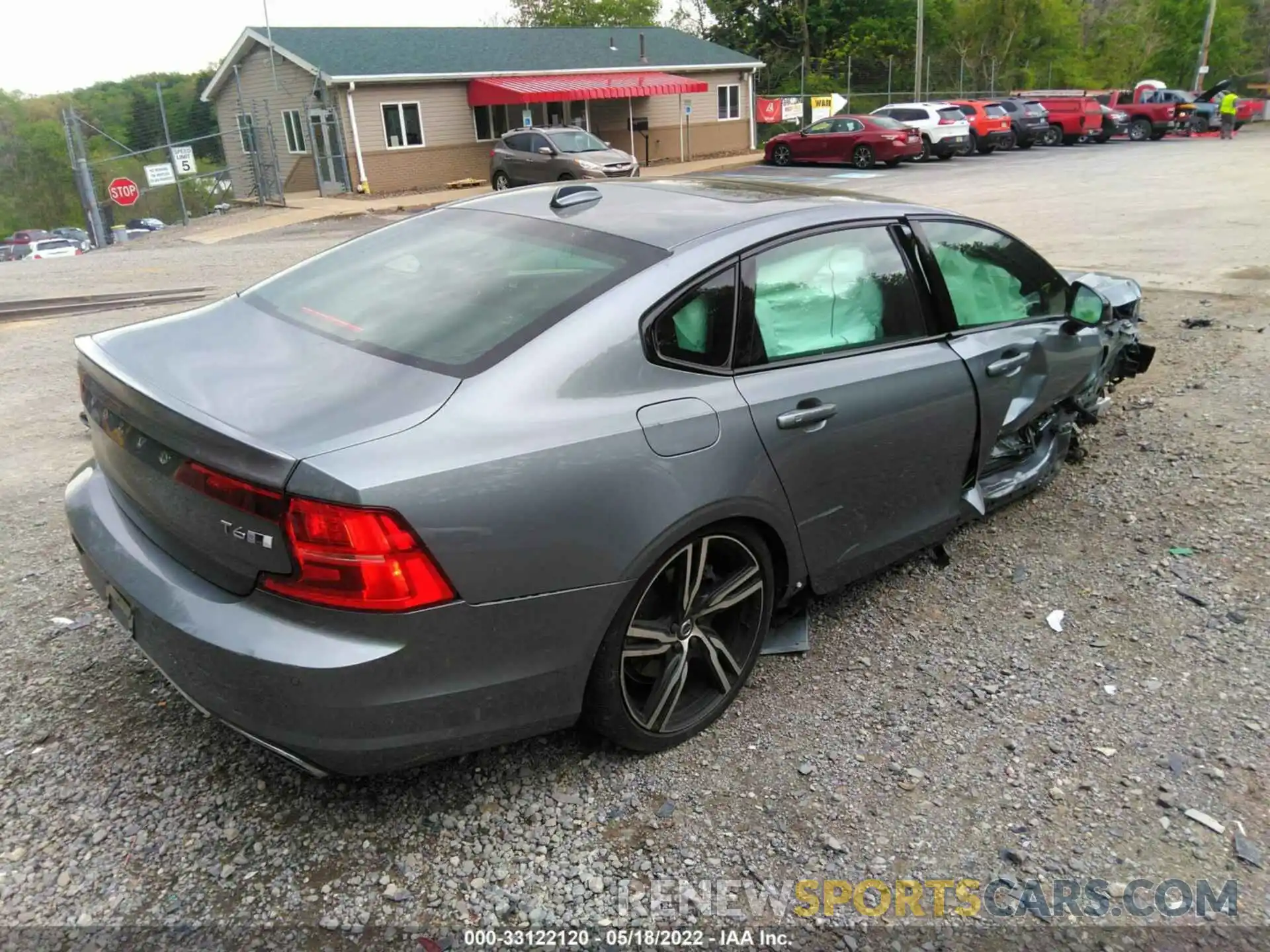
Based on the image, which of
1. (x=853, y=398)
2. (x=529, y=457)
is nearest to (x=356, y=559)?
(x=529, y=457)

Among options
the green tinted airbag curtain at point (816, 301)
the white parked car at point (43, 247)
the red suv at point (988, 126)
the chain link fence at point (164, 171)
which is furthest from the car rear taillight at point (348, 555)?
the white parked car at point (43, 247)

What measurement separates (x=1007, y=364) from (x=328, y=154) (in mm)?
26030

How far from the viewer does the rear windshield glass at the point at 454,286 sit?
Result: 2.51 m

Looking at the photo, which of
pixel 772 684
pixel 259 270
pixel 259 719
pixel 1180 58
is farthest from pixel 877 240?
pixel 1180 58

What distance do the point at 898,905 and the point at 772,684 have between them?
95cm

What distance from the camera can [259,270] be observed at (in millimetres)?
12383

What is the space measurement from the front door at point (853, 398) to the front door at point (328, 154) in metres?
25.2

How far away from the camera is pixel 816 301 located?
3125mm

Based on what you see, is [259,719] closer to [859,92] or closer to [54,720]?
[54,720]

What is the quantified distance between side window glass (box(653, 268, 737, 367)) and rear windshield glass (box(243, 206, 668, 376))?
0.54 feet

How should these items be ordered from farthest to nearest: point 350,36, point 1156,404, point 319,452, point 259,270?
point 350,36 < point 259,270 < point 1156,404 < point 319,452

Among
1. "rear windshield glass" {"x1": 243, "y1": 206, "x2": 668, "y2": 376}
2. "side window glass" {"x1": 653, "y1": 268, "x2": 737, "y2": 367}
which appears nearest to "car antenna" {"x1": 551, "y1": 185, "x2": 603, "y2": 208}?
"rear windshield glass" {"x1": 243, "y1": 206, "x2": 668, "y2": 376}

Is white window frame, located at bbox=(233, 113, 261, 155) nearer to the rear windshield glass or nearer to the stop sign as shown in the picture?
the stop sign

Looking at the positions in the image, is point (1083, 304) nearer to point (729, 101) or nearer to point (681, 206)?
point (681, 206)
